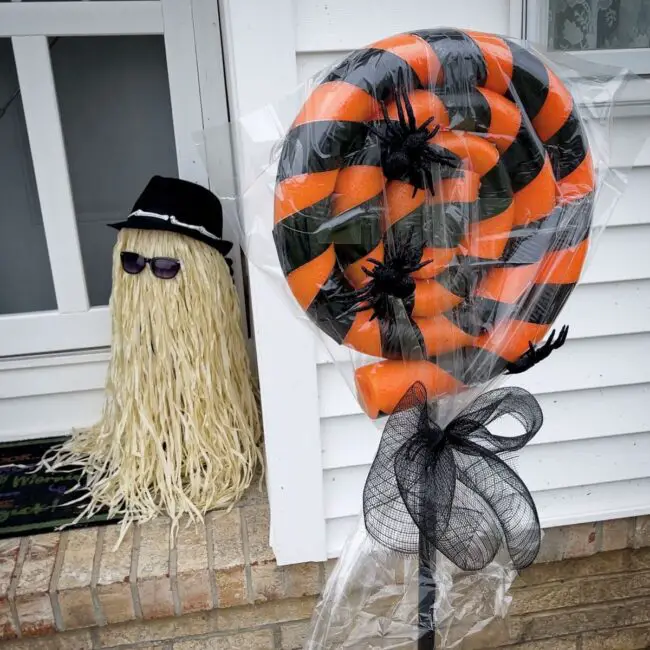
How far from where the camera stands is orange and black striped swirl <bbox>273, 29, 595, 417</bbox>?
0.81m

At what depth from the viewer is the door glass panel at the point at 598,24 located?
1.50m

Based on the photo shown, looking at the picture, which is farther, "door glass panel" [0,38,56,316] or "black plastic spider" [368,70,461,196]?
"door glass panel" [0,38,56,316]

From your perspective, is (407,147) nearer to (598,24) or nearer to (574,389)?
(598,24)

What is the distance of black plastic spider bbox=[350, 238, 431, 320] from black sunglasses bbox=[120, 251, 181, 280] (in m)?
1.02

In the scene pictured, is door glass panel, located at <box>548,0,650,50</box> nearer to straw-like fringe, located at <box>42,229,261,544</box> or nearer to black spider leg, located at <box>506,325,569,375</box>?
black spider leg, located at <box>506,325,569,375</box>

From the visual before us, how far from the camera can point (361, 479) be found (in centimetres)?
169

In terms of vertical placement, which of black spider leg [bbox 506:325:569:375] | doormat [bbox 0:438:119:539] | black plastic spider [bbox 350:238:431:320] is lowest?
doormat [bbox 0:438:119:539]

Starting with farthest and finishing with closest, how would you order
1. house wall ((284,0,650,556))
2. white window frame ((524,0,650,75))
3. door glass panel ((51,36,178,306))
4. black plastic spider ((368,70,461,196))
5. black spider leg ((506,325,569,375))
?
door glass panel ((51,36,178,306)) < house wall ((284,0,650,556)) < white window frame ((524,0,650,75)) < black spider leg ((506,325,569,375)) < black plastic spider ((368,70,461,196))

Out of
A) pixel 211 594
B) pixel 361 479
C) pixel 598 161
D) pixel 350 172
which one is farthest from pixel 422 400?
pixel 211 594

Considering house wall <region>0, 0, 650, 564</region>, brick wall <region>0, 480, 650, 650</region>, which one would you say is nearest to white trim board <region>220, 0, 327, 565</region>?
house wall <region>0, 0, 650, 564</region>

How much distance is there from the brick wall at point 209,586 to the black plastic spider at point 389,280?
3.44 ft

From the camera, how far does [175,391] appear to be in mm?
1829

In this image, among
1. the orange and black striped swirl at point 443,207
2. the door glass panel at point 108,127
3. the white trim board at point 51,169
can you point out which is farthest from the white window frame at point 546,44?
the white trim board at point 51,169

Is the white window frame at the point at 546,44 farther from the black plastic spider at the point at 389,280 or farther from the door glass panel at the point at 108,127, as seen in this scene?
the door glass panel at the point at 108,127
